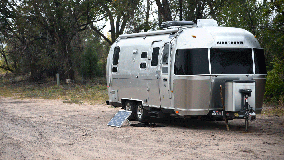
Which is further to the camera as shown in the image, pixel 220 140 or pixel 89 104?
pixel 89 104

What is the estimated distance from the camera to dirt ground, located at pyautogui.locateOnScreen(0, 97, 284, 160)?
858 centimetres

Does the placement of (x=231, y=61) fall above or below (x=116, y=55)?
below

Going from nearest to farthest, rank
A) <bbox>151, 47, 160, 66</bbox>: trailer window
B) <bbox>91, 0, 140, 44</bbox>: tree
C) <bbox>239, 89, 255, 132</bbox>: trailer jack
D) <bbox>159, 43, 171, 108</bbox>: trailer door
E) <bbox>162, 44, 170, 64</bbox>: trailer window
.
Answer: <bbox>239, 89, 255, 132</bbox>: trailer jack < <bbox>159, 43, 171, 108</bbox>: trailer door < <bbox>162, 44, 170, 64</bbox>: trailer window < <bbox>151, 47, 160, 66</bbox>: trailer window < <bbox>91, 0, 140, 44</bbox>: tree

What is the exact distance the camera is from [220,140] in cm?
1016

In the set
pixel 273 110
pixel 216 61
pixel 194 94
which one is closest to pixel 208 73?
pixel 216 61

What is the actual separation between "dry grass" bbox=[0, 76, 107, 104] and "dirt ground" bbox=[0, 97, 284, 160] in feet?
25.8

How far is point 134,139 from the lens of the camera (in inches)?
414

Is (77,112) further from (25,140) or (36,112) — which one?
→ (25,140)

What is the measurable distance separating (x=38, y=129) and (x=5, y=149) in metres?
3.18

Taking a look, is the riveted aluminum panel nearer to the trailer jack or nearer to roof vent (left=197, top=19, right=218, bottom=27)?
the trailer jack

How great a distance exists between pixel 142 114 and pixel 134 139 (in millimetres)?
3437

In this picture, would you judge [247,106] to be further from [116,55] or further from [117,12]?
[117,12]

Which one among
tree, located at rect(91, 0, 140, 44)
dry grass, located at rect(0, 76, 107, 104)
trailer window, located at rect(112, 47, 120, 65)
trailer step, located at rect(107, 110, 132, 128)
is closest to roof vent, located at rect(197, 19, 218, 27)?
trailer step, located at rect(107, 110, 132, 128)

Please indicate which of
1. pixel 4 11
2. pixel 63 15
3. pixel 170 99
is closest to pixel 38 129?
pixel 170 99
